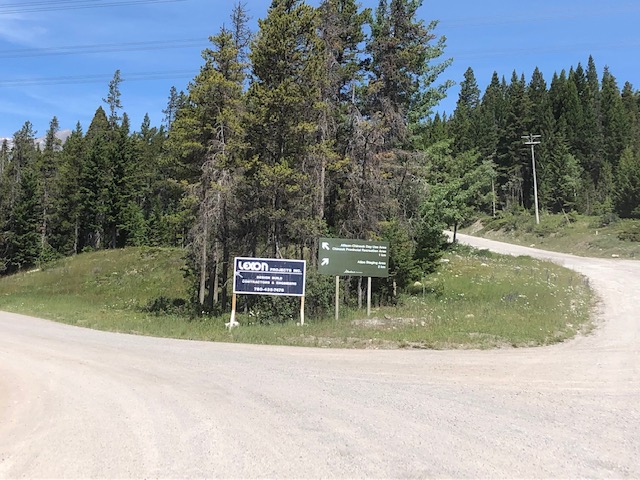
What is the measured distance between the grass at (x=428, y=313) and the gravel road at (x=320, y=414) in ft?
7.02

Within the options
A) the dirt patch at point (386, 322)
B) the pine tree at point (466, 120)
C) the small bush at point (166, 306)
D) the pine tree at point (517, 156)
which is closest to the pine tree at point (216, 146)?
the small bush at point (166, 306)

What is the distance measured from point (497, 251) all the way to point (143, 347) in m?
41.2

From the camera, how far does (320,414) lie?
6.66m

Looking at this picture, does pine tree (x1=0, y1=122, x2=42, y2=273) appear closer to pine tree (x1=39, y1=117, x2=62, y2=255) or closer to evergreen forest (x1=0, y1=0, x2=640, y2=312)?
pine tree (x1=39, y1=117, x2=62, y2=255)

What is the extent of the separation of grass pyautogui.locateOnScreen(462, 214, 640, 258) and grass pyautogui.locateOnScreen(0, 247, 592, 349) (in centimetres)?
1072

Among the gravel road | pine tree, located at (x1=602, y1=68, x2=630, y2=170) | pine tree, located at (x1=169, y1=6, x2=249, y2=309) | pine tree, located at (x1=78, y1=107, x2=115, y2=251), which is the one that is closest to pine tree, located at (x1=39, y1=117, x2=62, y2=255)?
pine tree, located at (x1=78, y1=107, x2=115, y2=251)

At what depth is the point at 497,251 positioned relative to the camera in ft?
157

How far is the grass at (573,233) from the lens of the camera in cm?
4469

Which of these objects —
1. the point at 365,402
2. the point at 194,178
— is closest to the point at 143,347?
the point at 365,402

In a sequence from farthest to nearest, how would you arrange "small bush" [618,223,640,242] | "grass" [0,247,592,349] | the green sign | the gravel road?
"small bush" [618,223,640,242]
the green sign
"grass" [0,247,592,349]
the gravel road

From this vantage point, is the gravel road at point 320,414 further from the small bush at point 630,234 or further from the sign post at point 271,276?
the small bush at point 630,234

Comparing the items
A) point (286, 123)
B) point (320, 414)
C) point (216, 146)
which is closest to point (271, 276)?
point (286, 123)

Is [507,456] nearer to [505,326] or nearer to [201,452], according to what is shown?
[201,452]

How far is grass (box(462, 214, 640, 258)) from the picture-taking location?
147 feet
